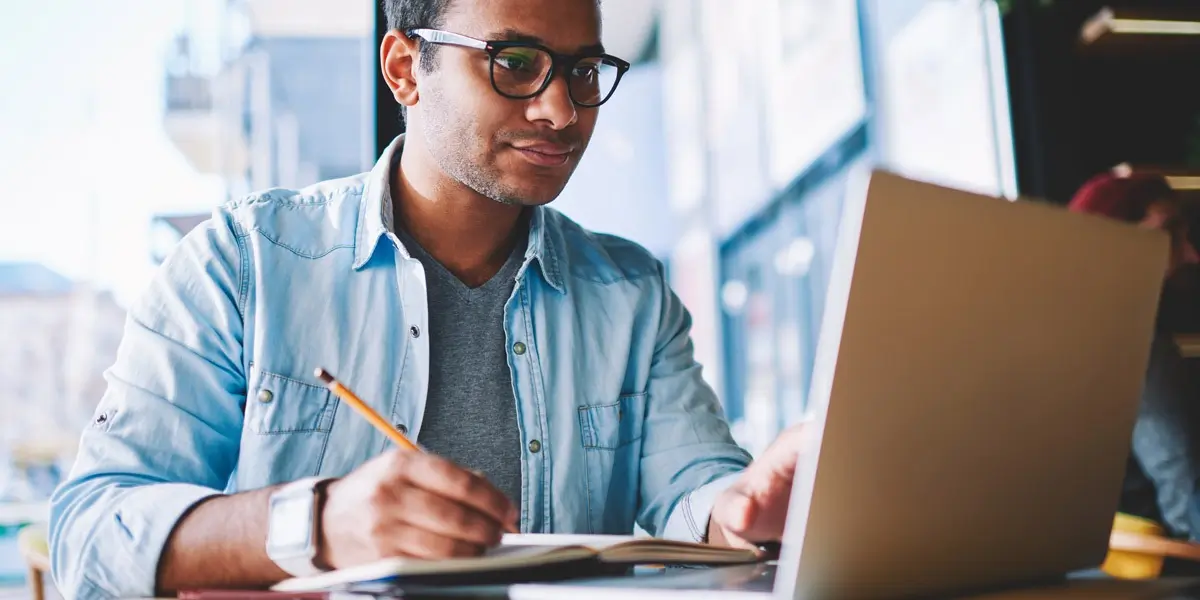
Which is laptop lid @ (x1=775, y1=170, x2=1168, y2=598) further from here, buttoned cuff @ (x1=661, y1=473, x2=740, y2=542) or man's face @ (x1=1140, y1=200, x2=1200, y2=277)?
man's face @ (x1=1140, y1=200, x2=1200, y2=277)

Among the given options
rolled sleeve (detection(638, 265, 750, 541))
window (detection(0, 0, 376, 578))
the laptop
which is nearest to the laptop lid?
the laptop

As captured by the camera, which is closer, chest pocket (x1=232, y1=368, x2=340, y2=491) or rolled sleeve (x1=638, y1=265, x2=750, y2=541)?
chest pocket (x1=232, y1=368, x2=340, y2=491)

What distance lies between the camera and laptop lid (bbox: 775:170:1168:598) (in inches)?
21.4

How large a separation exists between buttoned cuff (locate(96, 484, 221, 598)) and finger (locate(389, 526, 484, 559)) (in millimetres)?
240

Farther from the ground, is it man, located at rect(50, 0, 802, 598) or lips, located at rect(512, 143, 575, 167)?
lips, located at rect(512, 143, 575, 167)

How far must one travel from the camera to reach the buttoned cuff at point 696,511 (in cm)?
110

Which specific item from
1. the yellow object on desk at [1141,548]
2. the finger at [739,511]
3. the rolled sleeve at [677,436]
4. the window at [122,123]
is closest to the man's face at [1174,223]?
the yellow object on desk at [1141,548]

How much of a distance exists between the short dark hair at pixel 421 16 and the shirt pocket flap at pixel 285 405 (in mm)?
497

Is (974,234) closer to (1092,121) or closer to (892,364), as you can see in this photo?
(892,364)

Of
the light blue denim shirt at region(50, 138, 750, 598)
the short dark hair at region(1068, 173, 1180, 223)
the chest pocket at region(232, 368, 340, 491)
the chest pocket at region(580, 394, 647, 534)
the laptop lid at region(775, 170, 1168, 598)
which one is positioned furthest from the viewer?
the short dark hair at region(1068, 173, 1180, 223)

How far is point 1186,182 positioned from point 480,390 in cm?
266

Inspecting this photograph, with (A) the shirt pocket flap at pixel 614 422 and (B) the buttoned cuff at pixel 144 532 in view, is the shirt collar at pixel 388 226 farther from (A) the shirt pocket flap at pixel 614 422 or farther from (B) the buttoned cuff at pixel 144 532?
Answer: (B) the buttoned cuff at pixel 144 532

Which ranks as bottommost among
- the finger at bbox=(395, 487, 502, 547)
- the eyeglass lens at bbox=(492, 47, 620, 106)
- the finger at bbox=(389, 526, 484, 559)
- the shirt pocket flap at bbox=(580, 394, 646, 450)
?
the shirt pocket flap at bbox=(580, 394, 646, 450)

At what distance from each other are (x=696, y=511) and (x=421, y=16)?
31.8 inches
